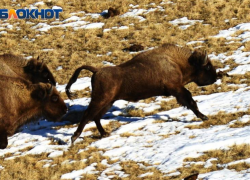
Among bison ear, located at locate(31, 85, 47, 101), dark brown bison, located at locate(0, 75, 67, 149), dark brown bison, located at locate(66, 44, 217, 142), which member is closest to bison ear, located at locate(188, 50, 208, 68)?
dark brown bison, located at locate(66, 44, 217, 142)

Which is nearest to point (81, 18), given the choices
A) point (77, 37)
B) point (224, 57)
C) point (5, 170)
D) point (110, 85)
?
point (77, 37)

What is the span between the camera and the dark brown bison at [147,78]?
9836mm

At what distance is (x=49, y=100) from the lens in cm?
931

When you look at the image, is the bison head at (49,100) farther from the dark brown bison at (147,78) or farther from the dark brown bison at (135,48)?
the dark brown bison at (135,48)

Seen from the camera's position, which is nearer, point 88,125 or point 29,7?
point 88,125

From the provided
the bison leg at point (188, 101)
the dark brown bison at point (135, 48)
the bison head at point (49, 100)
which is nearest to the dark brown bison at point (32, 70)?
the bison head at point (49, 100)

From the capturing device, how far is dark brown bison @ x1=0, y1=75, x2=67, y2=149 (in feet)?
28.3

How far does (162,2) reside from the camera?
22859 millimetres

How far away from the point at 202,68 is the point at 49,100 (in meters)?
4.05

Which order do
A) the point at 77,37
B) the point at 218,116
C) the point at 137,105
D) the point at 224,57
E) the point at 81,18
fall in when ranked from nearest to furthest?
the point at 218,116 < the point at 137,105 < the point at 224,57 < the point at 77,37 < the point at 81,18

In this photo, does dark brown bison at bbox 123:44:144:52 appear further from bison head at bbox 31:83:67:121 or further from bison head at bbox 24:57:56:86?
bison head at bbox 31:83:67:121

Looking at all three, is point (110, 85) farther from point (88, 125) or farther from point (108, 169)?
point (108, 169)

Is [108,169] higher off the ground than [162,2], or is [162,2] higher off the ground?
[162,2]

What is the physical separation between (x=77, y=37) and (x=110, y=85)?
10404 millimetres
